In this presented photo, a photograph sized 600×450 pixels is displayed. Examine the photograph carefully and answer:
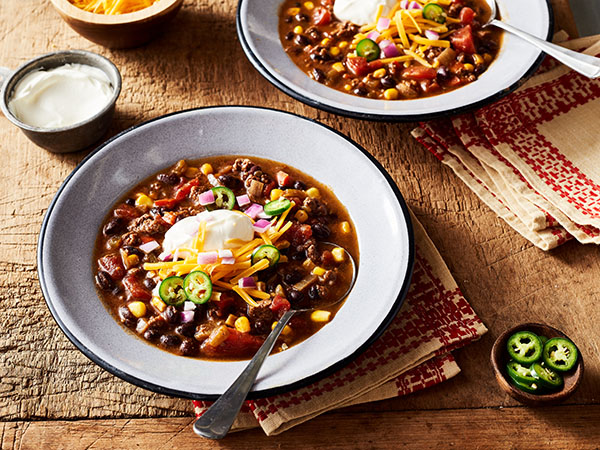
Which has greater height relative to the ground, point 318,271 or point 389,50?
point 389,50

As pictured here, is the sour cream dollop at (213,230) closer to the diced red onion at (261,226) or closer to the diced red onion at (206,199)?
the diced red onion at (261,226)

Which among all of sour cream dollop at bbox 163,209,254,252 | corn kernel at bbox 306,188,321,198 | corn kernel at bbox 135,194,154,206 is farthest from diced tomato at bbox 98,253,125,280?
corn kernel at bbox 306,188,321,198

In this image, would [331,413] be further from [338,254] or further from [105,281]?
[105,281]

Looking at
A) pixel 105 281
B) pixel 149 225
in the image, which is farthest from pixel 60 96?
pixel 105 281

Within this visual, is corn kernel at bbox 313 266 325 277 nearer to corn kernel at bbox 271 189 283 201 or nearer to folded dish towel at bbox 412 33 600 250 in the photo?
corn kernel at bbox 271 189 283 201

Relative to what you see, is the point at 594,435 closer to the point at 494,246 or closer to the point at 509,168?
the point at 494,246

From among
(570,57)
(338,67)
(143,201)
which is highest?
(570,57)

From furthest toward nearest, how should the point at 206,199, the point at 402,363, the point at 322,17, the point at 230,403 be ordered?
1. the point at 322,17
2. the point at 206,199
3. the point at 402,363
4. the point at 230,403
